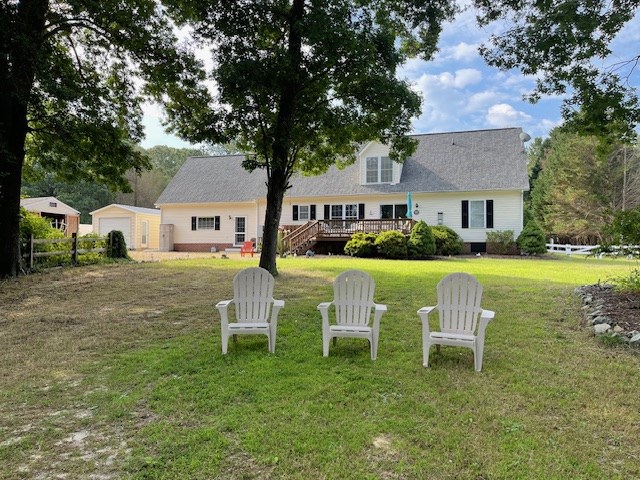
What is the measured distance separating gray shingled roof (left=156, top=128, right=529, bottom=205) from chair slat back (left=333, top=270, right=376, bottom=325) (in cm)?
1753

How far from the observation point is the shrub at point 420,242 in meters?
17.7

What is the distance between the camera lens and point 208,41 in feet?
32.8

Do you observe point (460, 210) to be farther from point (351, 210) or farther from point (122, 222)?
point (122, 222)

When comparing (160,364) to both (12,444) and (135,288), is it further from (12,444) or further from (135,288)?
(135,288)

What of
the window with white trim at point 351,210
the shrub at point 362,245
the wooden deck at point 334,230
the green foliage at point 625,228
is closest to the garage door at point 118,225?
the wooden deck at point 334,230

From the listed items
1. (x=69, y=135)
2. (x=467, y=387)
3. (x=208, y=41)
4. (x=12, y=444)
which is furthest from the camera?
(x=69, y=135)

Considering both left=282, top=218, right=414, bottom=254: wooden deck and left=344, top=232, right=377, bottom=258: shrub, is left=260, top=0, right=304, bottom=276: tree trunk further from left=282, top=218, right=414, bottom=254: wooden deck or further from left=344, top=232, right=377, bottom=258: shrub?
left=282, top=218, right=414, bottom=254: wooden deck

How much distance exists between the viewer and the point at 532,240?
1912 centimetres

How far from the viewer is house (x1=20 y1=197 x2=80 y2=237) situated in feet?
→ 83.3

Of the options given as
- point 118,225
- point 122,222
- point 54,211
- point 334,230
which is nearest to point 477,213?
point 334,230

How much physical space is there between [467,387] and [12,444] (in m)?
3.62

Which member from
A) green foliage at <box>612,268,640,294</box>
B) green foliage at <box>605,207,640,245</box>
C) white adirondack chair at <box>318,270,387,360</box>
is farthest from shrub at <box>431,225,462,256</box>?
white adirondack chair at <box>318,270,387,360</box>

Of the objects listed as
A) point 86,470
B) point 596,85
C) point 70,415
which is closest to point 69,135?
point 70,415

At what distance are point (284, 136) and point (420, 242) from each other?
9.90 metres
